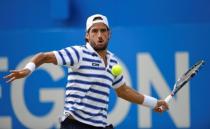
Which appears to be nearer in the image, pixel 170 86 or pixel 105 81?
pixel 105 81

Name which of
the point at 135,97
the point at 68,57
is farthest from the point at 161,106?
the point at 68,57

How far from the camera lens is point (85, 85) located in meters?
4.81

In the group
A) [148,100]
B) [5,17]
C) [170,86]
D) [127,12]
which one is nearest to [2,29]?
[5,17]

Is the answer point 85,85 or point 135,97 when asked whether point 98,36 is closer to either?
point 85,85

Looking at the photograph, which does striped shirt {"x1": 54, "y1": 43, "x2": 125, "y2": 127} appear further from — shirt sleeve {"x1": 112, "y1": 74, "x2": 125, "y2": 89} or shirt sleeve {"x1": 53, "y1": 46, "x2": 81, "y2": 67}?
shirt sleeve {"x1": 112, "y1": 74, "x2": 125, "y2": 89}

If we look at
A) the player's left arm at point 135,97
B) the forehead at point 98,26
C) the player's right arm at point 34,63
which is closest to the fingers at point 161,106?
the player's left arm at point 135,97

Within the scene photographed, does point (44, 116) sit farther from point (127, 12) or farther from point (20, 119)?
point (127, 12)

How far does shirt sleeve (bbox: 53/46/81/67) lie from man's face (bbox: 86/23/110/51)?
0.67 ft

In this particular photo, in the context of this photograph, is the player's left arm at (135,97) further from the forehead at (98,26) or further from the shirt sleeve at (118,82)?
the forehead at (98,26)

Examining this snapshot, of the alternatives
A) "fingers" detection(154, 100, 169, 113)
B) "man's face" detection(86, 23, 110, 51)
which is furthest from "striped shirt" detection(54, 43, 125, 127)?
"fingers" detection(154, 100, 169, 113)

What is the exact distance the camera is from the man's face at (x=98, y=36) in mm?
4996

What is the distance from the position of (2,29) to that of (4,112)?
0.96 m

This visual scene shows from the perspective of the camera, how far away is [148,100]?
555 cm

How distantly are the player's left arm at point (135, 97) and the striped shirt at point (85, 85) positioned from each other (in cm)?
50
